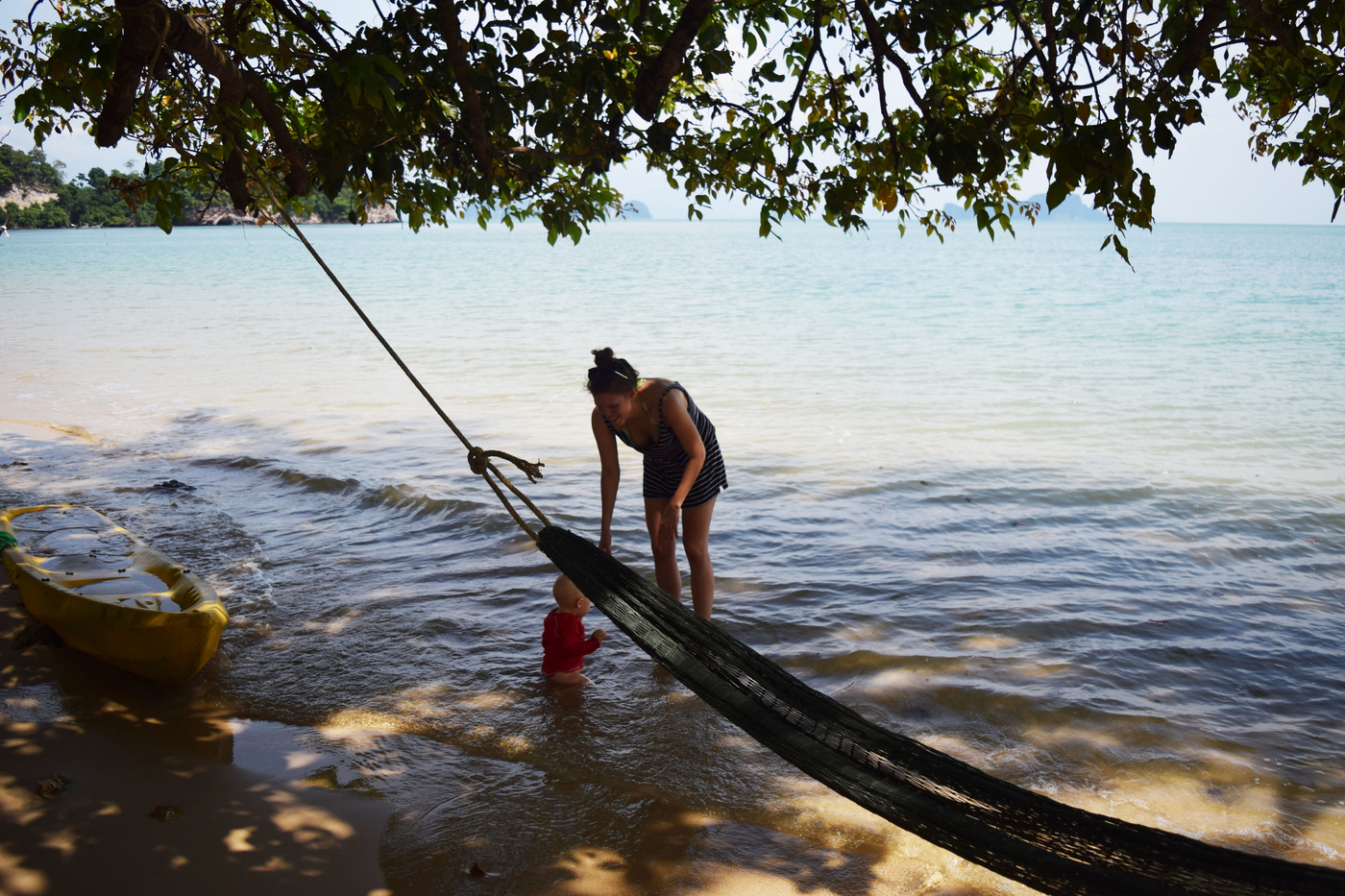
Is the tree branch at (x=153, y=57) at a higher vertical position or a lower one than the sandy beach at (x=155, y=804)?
higher

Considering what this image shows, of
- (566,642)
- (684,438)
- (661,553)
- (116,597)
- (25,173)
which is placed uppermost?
(25,173)

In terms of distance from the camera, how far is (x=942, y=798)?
1988 millimetres

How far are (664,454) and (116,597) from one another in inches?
84.6

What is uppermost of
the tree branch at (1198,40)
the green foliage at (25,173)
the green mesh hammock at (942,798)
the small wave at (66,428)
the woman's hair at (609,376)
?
the green foliage at (25,173)

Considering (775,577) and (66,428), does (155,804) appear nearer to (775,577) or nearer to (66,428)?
(775,577)

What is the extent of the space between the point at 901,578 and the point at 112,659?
11.7 feet

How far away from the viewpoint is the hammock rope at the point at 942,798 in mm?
1760

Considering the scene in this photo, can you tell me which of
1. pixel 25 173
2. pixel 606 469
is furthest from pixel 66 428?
pixel 25 173

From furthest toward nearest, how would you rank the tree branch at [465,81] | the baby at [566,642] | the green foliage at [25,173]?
the green foliage at [25,173]
the baby at [566,642]
the tree branch at [465,81]

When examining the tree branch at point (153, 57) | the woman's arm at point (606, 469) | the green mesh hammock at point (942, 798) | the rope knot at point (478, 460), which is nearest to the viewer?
the green mesh hammock at point (942, 798)

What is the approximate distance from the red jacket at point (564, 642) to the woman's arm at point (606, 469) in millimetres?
331

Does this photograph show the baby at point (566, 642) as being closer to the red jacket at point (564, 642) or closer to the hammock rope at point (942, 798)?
the red jacket at point (564, 642)

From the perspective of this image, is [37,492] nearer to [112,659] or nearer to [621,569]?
[112,659]

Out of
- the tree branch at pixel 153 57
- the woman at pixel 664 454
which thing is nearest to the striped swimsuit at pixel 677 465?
the woman at pixel 664 454
